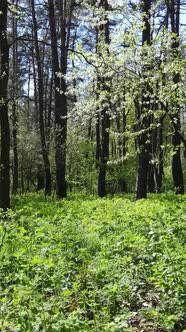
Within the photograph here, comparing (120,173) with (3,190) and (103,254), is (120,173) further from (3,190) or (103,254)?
(103,254)

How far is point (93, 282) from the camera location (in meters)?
4.51

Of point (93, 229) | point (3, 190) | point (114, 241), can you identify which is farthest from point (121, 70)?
point (114, 241)

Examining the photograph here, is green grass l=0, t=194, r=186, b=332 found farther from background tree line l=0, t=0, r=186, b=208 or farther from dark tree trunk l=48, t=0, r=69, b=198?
dark tree trunk l=48, t=0, r=69, b=198

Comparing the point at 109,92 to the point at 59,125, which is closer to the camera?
the point at 109,92

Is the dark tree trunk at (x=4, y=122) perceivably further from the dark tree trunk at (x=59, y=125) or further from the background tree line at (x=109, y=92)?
the dark tree trunk at (x=59, y=125)

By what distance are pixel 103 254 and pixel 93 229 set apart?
5.24 ft

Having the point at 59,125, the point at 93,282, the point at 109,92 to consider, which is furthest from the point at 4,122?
the point at 93,282

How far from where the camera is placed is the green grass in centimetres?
352

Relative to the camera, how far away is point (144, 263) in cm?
497

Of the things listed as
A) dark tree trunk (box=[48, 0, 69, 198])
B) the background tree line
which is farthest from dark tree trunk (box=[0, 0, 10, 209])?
dark tree trunk (box=[48, 0, 69, 198])

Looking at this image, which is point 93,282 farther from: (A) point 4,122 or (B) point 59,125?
(B) point 59,125

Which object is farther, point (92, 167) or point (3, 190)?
point (92, 167)

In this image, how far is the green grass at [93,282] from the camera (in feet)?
11.5

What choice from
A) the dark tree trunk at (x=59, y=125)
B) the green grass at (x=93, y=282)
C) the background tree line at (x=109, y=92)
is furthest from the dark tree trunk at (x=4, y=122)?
the dark tree trunk at (x=59, y=125)
